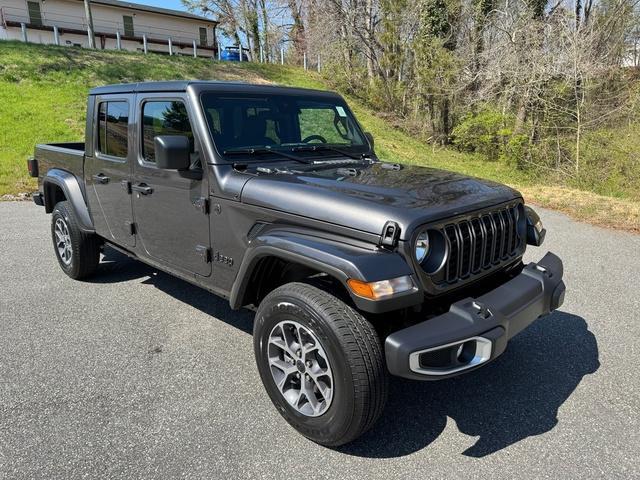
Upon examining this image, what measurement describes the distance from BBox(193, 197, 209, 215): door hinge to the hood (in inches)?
13.9

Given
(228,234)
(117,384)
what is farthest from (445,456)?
(117,384)

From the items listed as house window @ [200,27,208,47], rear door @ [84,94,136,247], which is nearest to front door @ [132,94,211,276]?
rear door @ [84,94,136,247]

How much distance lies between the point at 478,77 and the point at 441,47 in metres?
3.12

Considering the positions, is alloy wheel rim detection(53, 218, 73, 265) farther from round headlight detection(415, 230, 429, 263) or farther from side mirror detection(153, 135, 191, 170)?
round headlight detection(415, 230, 429, 263)

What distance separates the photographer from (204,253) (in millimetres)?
3348

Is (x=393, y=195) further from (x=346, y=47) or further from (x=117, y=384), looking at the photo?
(x=346, y=47)

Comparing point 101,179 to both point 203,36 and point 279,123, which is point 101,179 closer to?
point 279,123

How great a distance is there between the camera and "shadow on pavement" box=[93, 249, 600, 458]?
270 centimetres

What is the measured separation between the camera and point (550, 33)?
13.8 metres

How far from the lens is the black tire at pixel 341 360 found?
2328mm

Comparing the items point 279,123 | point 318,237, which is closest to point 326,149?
point 279,123

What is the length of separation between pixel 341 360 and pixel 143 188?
7.40 feet

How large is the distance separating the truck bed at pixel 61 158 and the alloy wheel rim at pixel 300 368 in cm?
307

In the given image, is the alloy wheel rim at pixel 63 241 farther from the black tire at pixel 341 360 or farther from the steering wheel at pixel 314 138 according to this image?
the black tire at pixel 341 360
